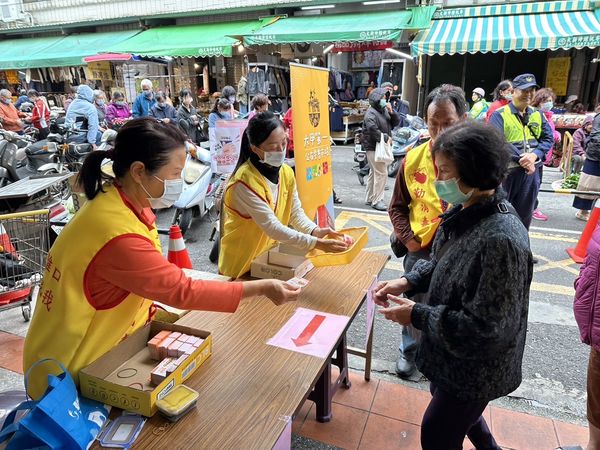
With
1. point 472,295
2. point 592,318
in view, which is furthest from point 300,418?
point 592,318

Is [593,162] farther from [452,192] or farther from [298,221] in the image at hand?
[452,192]

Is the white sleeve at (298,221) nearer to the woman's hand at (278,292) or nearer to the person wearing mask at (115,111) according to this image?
the woman's hand at (278,292)

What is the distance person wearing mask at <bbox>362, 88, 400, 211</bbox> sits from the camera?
6816 millimetres

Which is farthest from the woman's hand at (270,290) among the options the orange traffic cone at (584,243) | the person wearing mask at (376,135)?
the person wearing mask at (376,135)

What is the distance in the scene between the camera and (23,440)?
1.01 meters

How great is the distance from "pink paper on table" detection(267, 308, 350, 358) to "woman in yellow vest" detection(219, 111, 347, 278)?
Result: 0.48 metres

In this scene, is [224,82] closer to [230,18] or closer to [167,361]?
[230,18]

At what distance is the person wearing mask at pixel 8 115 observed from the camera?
10070mm

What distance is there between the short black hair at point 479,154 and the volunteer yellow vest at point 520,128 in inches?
117

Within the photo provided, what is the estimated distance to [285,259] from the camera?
2.30 m

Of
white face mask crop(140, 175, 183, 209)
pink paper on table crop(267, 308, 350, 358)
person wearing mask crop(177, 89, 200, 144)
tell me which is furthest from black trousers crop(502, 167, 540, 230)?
person wearing mask crop(177, 89, 200, 144)

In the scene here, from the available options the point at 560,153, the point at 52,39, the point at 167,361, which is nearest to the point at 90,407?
the point at 167,361

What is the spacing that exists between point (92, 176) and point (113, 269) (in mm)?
344

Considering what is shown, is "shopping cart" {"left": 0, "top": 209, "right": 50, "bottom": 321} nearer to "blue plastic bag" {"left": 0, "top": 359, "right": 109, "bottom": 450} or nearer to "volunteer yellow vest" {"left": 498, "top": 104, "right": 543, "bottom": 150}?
"blue plastic bag" {"left": 0, "top": 359, "right": 109, "bottom": 450}
